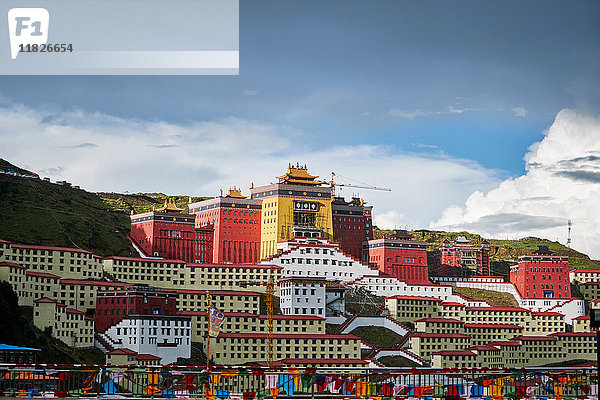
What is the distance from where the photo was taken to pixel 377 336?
3767 inches

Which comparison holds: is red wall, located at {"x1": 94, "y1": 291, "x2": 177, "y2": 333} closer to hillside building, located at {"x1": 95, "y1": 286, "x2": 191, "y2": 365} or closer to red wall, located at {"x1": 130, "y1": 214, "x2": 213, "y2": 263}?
hillside building, located at {"x1": 95, "y1": 286, "x2": 191, "y2": 365}

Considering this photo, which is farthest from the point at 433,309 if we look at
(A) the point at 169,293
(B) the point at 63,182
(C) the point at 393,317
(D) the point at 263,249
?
(B) the point at 63,182

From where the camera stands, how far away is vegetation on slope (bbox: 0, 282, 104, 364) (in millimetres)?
65625

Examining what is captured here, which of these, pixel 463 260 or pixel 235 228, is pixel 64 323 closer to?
pixel 235 228

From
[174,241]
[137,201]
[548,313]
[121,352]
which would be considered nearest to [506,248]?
[548,313]

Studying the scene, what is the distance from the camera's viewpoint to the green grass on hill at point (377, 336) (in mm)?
94562

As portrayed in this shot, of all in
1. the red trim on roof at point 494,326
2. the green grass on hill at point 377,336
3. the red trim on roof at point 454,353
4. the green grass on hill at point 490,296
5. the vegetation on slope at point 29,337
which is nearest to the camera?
the vegetation on slope at point 29,337

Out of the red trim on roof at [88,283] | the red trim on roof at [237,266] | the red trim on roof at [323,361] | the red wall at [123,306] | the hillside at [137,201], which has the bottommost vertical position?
the red trim on roof at [323,361]

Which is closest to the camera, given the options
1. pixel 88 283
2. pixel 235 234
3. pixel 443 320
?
pixel 88 283

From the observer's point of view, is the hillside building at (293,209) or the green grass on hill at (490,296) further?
the green grass on hill at (490,296)

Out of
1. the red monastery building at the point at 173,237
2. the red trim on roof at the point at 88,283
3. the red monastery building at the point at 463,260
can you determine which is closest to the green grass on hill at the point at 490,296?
the red monastery building at the point at 463,260

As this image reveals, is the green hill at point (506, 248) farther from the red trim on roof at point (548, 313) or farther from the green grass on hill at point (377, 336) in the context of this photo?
the green grass on hill at point (377, 336)

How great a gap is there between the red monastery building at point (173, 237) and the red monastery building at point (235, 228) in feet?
4.36

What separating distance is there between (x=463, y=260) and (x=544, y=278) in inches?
402
